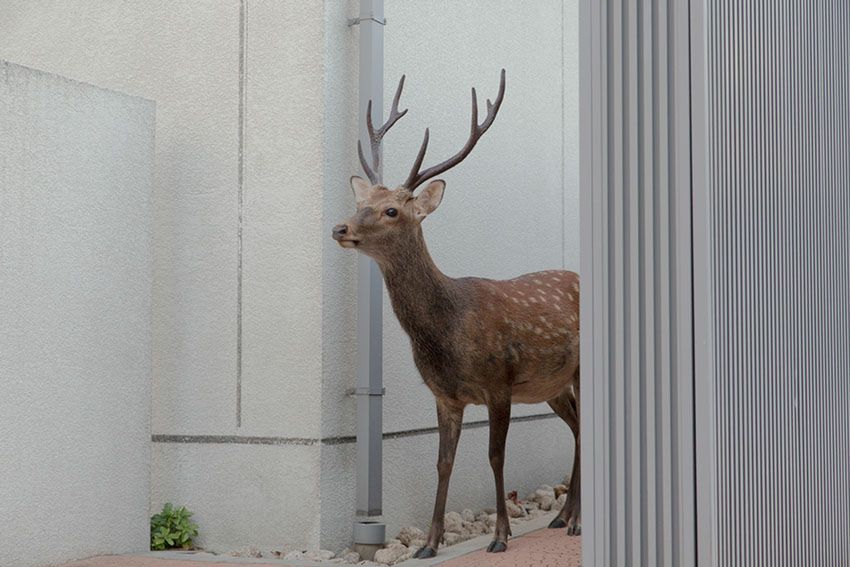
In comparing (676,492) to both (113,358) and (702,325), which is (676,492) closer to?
(702,325)

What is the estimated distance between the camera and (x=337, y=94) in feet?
21.6

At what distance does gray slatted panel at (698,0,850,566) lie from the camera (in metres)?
3.39

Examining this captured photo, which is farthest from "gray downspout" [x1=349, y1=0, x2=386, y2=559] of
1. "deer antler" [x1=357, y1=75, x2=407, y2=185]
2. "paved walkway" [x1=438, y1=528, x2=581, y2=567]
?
"paved walkway" [x1=438, y1=528, x2=581, y2=567]

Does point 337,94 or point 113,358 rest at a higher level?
point 337,94

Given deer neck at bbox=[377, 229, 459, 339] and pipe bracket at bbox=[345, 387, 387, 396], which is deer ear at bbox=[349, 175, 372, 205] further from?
pipe bracket at bbox=[345, 387, 387, 396]

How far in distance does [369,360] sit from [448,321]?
70 centimetres

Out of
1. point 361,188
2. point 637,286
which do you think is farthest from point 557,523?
point 637,286

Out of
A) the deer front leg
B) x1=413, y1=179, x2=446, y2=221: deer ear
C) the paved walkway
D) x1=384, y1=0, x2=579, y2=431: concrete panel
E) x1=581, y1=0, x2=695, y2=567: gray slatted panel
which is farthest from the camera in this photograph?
x1=384, y1=0, x2=579, y2=431: concrete panel

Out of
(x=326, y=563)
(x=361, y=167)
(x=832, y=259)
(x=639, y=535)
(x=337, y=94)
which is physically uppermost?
(x=337, y=94)

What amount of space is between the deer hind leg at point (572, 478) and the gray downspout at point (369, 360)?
114 cm

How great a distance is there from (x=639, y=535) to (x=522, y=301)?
3.24 metres

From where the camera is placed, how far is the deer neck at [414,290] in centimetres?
586

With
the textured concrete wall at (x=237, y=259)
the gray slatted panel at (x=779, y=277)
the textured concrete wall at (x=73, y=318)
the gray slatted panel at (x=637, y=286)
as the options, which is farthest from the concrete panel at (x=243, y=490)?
the gray slatted panel at (x=637, y=286)

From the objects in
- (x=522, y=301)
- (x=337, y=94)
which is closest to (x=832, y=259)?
(x=522, y=301)
